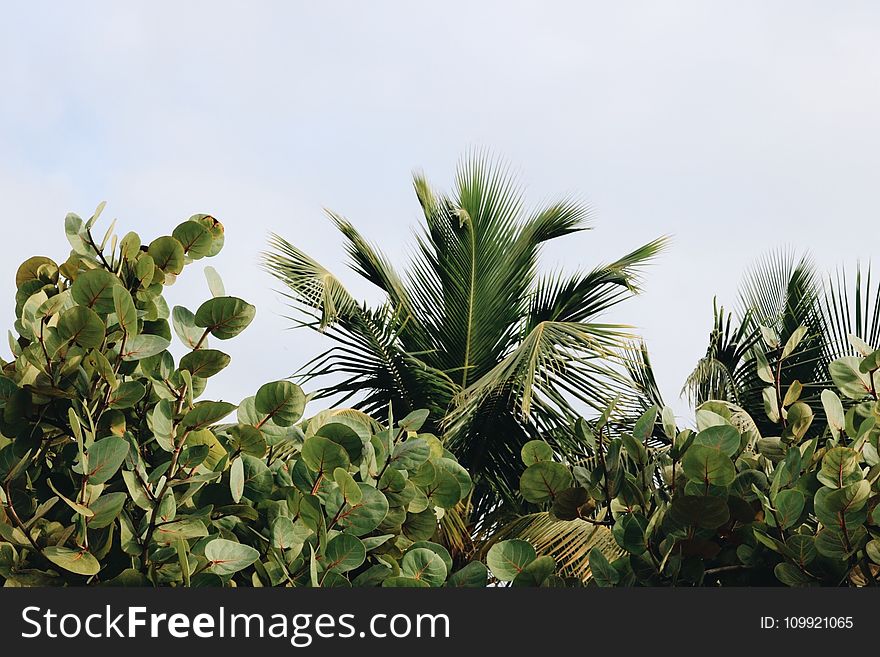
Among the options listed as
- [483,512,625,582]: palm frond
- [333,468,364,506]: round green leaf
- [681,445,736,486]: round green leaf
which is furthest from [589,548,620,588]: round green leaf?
[483,512,625,582]: palm frond

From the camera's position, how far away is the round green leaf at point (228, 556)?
146 centimetres

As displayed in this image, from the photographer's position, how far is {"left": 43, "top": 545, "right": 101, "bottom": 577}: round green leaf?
54.6 inches

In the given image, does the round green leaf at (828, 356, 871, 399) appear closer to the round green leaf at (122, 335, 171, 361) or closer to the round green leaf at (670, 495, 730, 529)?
the round green leaf at (670, 495, 730, 529)

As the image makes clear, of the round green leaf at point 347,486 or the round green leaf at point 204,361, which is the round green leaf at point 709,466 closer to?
the round green leaf at point 347,486

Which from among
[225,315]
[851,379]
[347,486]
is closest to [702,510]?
[851,379]

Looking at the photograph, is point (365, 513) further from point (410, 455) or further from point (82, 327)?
point (82, 327)

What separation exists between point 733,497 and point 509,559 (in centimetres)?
40

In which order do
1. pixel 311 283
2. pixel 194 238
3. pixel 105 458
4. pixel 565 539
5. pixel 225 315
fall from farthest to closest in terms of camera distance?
pixel 311 283 < pixel 565 539 < pixel 194 238 < pixel 225 315 < pixel 105 458

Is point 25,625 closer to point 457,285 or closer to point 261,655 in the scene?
point 261,655

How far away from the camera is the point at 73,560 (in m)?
1.40

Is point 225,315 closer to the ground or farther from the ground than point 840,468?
farther from the ground

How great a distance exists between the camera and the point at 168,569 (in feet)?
4.84

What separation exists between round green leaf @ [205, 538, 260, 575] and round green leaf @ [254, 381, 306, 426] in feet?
0.80

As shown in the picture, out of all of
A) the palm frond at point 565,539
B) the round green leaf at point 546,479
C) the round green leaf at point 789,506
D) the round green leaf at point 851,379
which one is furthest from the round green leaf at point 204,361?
the palm frond at point 565,539
